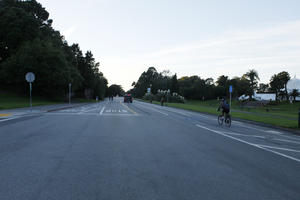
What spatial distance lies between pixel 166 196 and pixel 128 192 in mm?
619

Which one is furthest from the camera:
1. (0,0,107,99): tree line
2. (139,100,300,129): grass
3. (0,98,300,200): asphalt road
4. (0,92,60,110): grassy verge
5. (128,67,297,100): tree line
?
(128,67,297,100): tree line

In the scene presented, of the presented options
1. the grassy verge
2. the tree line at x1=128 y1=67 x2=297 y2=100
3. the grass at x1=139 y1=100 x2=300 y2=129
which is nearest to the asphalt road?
the grass at x1=139 y1=100 x2=300 y2=129

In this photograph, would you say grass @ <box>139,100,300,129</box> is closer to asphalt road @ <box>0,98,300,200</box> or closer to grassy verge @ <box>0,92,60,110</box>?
asphalt road @ <box>0,98,300,200</box>

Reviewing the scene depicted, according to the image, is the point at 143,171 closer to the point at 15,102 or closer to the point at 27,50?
the point at 15,102

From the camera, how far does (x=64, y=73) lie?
48406mm

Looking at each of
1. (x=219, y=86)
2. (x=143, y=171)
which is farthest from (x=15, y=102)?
(x=219, y=86)

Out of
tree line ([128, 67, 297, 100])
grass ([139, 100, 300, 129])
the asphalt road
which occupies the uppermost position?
tree line ([128, 67, 297, 100])

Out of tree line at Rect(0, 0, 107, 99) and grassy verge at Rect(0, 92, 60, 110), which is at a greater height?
tree line at Rect(0, 0, 107, 99)

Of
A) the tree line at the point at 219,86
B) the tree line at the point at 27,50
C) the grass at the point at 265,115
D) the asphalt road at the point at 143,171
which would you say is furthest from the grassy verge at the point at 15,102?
the tree line at the point at 219,86

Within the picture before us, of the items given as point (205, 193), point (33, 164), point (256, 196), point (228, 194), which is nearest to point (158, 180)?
point (205, 193)

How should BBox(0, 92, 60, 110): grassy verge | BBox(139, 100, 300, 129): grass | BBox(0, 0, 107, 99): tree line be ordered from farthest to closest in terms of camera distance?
BBox(0, 0, 107, 99): tree line, BBox(0, 92, 60, 110): grassy verge, BBox(139, 100, 300, 129): grass

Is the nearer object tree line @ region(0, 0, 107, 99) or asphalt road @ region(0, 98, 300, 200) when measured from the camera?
asphalt road @ region(0, 98, 300, 200)

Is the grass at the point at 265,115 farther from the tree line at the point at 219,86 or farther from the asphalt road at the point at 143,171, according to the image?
the tree line at the point at 219,86

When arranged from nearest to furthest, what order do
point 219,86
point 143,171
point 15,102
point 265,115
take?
point 143,171, point 265,115, point 15,102, point 219,86
